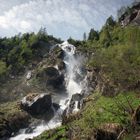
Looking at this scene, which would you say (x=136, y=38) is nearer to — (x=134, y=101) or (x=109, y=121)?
(x=134, y=101)

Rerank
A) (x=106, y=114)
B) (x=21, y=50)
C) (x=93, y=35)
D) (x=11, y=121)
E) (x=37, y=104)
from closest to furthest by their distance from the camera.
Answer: (x=106, y=114) → (x=11, y=121) → (x=37, y=104) → (x=21, y=50) → (x=93, y=35)

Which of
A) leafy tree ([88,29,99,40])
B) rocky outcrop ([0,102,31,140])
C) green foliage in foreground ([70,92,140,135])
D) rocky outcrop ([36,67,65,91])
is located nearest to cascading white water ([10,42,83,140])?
rocky outcrop ([0,102,31,140])

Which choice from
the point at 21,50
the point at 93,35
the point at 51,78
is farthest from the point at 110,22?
the point at 51,78

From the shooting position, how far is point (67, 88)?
101 metres

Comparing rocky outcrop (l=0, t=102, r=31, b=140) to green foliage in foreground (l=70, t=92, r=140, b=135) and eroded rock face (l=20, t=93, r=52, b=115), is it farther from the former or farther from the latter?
green foliage in foreground (l=70, t=92, r=140, b=135)

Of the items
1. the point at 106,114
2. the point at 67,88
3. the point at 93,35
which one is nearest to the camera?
the point at 106,114

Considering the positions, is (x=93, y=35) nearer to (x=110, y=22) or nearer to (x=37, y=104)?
(x=110, y=22)

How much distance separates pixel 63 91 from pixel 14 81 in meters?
21.6

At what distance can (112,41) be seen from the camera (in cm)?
11875

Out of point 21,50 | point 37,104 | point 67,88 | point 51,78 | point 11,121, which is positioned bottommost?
point 11,121

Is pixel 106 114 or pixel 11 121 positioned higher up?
pixel 106 114

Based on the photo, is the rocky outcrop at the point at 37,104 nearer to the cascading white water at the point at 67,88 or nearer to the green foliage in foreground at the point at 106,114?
the cascading white water at the point at 67,88

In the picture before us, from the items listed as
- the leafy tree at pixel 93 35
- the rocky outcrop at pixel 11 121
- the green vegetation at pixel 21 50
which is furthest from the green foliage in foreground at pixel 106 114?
the leafy tree at pixel 93 35

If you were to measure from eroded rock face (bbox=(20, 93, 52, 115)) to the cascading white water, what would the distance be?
3.04 m
